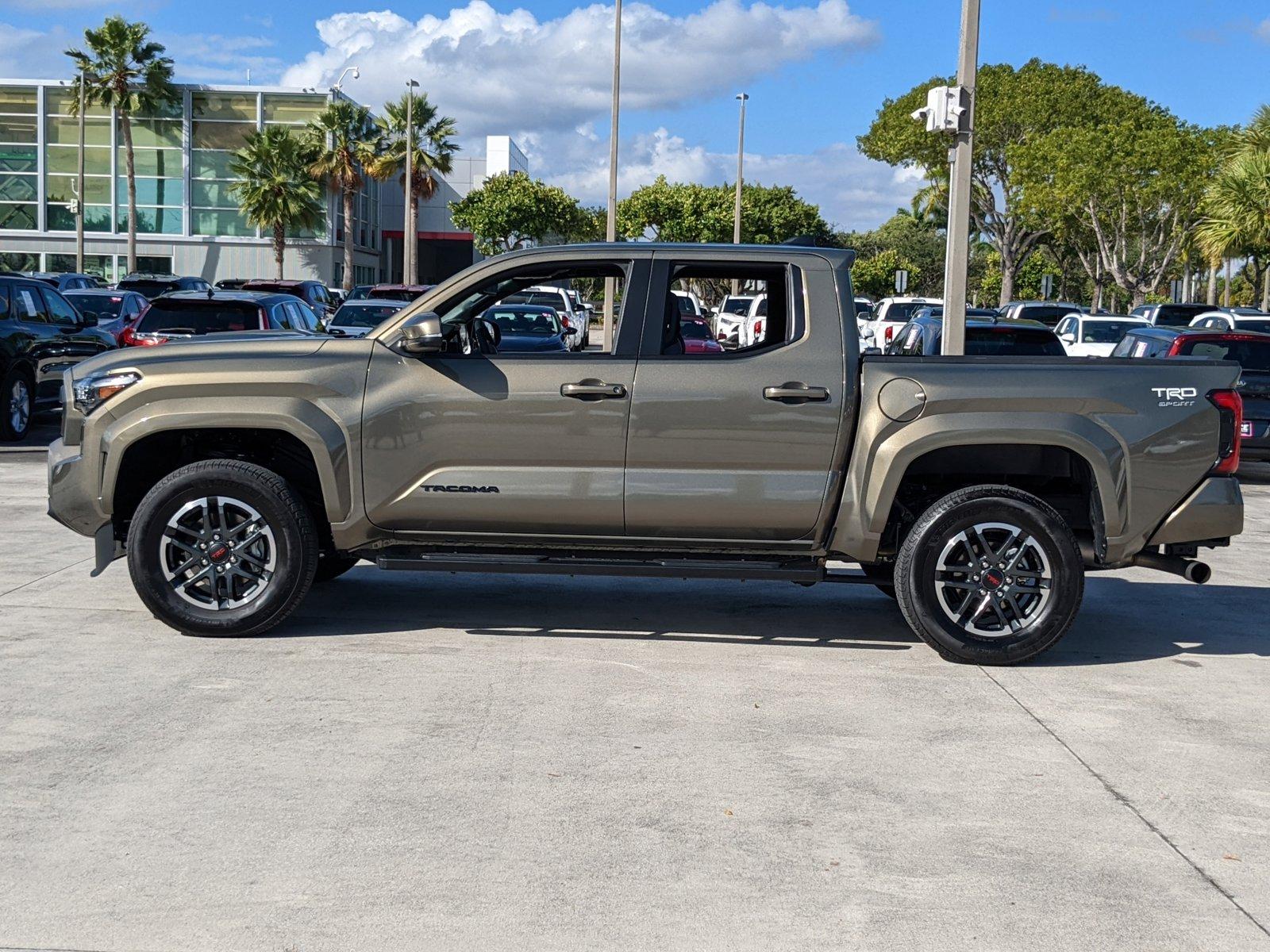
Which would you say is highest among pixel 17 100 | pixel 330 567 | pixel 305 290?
pixel 17 100

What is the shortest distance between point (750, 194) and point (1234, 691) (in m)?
67.5

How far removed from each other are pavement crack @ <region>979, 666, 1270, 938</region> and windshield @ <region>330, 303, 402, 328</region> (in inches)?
679

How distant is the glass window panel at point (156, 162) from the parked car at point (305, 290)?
30.5 metres

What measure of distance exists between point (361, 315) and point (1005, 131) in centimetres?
3768

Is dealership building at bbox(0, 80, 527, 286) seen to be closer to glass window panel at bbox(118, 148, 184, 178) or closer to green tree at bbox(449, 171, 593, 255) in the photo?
glass window panel at bbox(118, 148, 184, 178)

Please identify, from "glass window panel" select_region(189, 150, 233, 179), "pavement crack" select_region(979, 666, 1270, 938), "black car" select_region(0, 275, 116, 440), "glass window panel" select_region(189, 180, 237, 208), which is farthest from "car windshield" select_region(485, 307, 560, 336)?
"glass window panel" select_region(189, 150, 233, 179)

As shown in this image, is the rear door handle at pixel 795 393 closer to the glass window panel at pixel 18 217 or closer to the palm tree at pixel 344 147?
the palm tree at pixel 344 147

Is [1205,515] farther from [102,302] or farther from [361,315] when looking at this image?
[102,302]

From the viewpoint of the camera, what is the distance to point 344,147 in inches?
2454

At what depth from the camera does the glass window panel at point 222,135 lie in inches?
2468

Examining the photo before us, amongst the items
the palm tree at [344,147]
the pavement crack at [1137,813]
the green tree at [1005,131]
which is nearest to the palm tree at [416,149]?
the palm tree at [344,147]

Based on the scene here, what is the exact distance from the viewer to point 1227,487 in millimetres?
7070

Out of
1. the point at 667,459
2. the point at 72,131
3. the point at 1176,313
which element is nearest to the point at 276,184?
the point at 72,131

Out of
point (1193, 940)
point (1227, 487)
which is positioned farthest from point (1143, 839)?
point (1227, 487)
